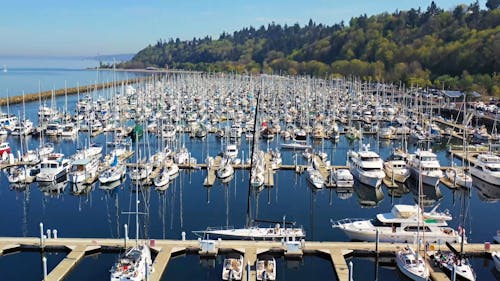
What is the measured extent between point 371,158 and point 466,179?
23.4 ft

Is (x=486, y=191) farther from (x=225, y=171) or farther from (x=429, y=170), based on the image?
(x=225, y=171)

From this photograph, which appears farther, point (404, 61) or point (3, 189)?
point (404, 61)

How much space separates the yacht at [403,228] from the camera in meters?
27.3

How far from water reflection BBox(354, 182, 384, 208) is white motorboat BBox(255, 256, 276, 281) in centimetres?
1464

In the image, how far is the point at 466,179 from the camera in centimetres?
3991

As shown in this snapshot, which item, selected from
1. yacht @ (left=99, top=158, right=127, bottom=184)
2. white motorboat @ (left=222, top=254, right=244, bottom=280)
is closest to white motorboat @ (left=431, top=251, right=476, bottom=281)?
white motorboat @ (left=222, top=254, right=244, bottom=280)

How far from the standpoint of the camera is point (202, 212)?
34625mm

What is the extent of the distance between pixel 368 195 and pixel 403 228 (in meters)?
10.9

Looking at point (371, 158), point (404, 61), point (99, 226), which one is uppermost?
point (404, 61)

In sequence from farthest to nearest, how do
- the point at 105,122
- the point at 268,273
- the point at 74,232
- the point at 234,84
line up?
→ 1. the point at 234,84
2. the point at 105,122
3. the point at 74,232
4. the point at 268,273

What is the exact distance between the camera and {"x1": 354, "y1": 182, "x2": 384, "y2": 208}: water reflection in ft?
121

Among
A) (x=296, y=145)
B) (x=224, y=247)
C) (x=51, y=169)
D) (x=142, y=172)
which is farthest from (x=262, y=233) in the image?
(x=296, y=145)

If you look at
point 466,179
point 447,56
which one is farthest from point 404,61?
point 466,179

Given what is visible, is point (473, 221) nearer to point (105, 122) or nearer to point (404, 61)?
point (105, 122)
